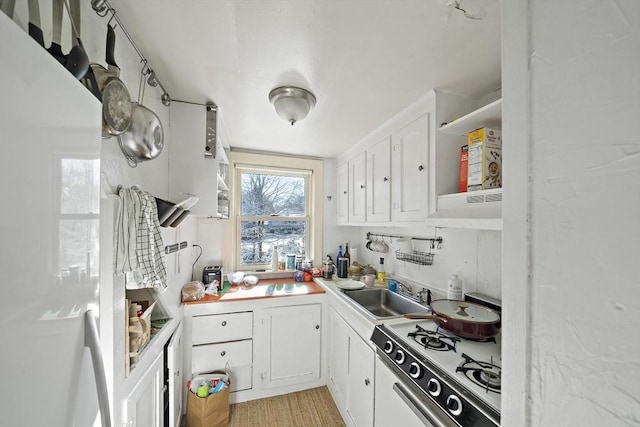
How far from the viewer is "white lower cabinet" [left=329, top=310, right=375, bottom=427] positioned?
4.62 ft

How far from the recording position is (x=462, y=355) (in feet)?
3.33

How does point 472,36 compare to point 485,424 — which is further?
point 472,36

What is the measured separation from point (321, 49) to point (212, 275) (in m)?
2.00

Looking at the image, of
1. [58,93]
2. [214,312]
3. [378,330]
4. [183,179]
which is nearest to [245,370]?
[214,312]

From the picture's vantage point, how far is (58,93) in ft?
1.32

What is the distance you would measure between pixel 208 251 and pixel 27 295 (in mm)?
2234

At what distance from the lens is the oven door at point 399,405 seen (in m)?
0.89

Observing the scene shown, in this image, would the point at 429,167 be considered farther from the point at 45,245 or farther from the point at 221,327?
the point at 221,327

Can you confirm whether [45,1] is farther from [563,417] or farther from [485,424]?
[485,424]

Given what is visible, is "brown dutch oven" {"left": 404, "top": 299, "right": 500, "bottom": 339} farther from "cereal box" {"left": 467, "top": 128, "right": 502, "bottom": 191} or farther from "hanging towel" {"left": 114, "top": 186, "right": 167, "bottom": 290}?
"hanging towel" {"left": 114, "top": 186, "right": 167, "bottom": 290}

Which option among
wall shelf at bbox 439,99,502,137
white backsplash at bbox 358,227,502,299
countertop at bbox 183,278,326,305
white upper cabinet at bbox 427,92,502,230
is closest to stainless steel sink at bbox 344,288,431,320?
white backsplash at bbox 358,227,502,299

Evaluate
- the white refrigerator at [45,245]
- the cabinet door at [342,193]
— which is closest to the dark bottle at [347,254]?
the cabinet door at [342,193]

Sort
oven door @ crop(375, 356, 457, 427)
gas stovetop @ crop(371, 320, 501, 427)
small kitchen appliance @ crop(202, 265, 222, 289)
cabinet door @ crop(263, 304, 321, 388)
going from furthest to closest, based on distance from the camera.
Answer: small kitchen appliance @ crop(202, 265, 222, 289) → cabinet door @ crop(263, 304, 321, 388) → oven door @ crop(375, 356, 457, 427) → gas stovetop @ crop(371, 320, 501, 427)

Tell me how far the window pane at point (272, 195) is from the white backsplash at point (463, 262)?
127 centimetres
